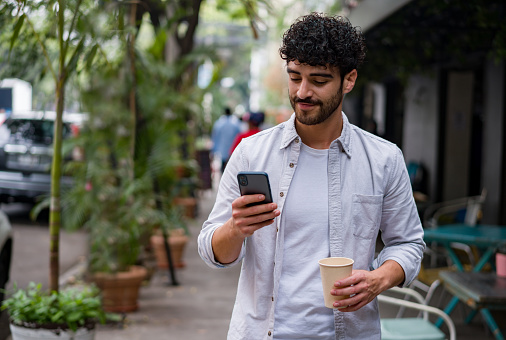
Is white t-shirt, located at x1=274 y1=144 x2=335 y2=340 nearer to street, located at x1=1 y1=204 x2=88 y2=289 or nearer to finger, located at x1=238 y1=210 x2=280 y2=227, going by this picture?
finger, located at x1=238 y1=210 x2=280 y2=227

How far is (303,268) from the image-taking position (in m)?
2.18

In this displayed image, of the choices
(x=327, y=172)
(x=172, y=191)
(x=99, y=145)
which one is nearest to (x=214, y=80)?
(x=172, y=191)

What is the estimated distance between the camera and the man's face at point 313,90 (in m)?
2.14

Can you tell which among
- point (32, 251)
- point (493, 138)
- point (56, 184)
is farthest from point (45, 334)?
point (493, 138)

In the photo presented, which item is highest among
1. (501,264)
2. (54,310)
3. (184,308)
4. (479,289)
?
(501,264)

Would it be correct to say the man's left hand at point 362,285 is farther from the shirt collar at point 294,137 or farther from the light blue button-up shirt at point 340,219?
the shirt collar at point 294,137

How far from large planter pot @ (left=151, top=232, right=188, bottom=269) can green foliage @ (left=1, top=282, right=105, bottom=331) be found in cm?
446

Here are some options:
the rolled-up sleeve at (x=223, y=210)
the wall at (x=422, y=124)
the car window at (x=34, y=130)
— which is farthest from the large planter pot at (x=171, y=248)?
the rolled-up sleeve at (x=223, y=210)

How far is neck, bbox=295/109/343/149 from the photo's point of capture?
2.30 meters

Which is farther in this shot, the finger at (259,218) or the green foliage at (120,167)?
the green foliage at (120,167)

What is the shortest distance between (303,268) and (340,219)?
20 centimetres

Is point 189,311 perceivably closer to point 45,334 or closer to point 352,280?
point 45,334

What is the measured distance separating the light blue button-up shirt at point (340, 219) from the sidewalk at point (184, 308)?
12.0 feet

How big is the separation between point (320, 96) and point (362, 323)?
0.77m
